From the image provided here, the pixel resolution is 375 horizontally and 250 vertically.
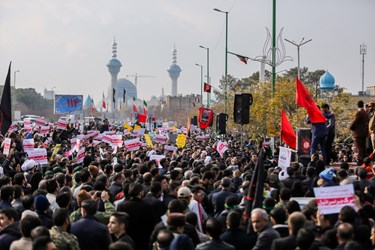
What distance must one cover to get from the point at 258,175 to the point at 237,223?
115 cm

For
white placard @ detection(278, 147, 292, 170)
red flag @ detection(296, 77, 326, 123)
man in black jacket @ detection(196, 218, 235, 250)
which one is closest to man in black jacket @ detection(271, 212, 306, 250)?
man in black jacket @ detection(196, 218, 235, 250)

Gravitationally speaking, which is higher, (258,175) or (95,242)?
(258,175)

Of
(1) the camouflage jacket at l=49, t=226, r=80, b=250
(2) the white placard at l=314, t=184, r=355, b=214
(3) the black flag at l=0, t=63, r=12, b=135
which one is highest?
(3) the black flag at l=0, t=63, r=12, b=135

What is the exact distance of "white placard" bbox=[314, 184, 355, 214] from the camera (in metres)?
9.68

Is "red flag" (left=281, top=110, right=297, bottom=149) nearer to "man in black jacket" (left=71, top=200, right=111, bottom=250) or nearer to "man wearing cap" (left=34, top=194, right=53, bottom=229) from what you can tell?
"man wearing cap" (left=34, top=194, right=53, bottom=229)

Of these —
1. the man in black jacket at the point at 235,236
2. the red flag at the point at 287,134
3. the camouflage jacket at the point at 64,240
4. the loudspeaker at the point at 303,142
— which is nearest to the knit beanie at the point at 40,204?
the camouflage jacket at the point at 64,240

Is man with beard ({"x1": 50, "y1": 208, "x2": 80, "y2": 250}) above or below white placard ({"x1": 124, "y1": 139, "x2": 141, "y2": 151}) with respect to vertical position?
below

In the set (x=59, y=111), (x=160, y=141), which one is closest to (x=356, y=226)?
(x=160, y=141)

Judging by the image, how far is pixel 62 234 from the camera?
9.22 m

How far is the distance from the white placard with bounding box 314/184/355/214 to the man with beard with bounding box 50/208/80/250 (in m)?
2.95

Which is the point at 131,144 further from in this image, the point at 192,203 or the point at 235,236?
the point at 235,236

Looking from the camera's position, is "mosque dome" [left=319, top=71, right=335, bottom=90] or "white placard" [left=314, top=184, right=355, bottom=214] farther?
"mosque dome" [left=319, top=71, right=335, bottom=90]

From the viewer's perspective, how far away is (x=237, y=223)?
919cm

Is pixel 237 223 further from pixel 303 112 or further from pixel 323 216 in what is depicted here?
pixel 303 112
